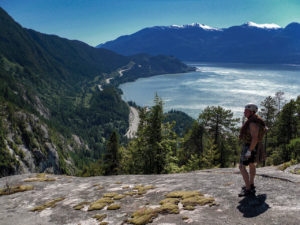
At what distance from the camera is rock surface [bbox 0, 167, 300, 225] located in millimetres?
8484

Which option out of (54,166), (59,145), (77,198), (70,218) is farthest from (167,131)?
(59,145)

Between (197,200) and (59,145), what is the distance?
19363cm

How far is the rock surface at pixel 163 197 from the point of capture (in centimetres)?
848

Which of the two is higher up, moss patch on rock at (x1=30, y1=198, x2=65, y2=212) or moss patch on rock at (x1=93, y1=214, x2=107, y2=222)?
moss patch on rock at (x1=93, y1=214, x2=107, y2=222)

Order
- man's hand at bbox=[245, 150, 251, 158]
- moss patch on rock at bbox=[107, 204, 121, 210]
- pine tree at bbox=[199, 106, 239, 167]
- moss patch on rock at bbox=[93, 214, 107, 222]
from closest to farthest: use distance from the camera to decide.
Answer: man's hand at bbox=[245, 150, 251, 158]
moss patch on rock at bbox=[93, 214, 107, 222]
moss patch on rock at bbox=[107, 204, 121, 210]
pine tree at bbox=[199, 106, 239, 167]

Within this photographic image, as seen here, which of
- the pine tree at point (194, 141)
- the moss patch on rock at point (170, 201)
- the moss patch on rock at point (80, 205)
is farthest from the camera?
the pine tree at point (194, 141)

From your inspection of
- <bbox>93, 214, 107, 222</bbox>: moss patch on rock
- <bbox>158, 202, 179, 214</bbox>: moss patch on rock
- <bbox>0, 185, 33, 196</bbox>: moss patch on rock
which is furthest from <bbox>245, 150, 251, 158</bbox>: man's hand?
<bbox>0, 185, 33, 196</bbox>: moss patch on rock

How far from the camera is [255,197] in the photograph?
9531mm

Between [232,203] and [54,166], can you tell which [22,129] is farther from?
[232,203]

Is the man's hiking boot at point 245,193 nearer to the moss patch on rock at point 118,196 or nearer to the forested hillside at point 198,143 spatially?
the moss patch on rock at point 118,196

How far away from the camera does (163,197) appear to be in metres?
11.6

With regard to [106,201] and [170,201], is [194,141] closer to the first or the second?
[106,201]

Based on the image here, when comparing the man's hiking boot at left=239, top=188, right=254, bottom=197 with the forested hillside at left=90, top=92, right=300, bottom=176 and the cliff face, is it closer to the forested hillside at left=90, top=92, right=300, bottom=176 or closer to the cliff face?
the forested hillside at left=90, top=92, right=300, bottom=176

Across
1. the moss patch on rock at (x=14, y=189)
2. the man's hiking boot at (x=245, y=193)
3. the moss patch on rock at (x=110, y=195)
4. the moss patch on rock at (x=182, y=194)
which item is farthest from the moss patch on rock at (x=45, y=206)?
the man's hiking boot at (x=245, y=193)
